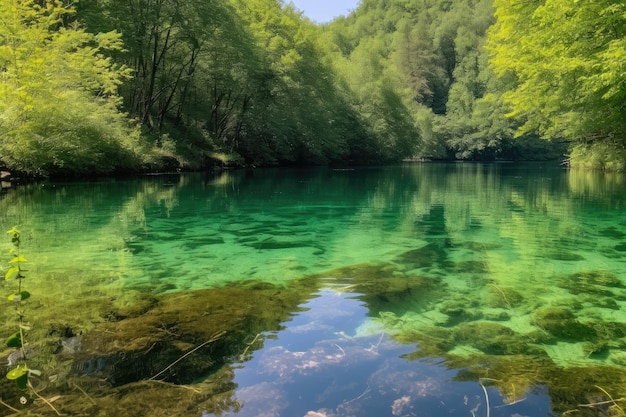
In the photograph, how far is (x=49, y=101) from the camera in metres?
17.9

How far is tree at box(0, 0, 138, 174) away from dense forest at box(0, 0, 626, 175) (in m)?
0.07

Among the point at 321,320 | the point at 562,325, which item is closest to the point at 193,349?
the point at 321,320

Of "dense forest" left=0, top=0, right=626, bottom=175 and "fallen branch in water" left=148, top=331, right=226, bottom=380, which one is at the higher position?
"dense forest" left=0, top=0, right=626, bottom=175

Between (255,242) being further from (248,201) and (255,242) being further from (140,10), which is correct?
(140,10)

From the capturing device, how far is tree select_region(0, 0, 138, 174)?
16.6m

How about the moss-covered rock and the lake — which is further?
the moss-covered rock

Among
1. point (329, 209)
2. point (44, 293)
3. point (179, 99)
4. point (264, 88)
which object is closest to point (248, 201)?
point (329, 209)

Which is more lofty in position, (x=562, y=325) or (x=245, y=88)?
(x=245, y=88)

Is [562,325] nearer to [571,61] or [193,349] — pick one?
[193,349]

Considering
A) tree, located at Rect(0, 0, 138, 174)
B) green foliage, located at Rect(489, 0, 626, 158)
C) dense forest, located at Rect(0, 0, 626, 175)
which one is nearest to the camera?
green foliage, located at Rect(489, 0, 626, 158)

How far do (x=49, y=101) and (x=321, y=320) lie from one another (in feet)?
57.6

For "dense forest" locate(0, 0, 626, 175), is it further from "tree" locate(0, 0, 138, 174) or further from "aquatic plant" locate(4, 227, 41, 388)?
"aquatic plant" locate(4, 227, 41, 388)

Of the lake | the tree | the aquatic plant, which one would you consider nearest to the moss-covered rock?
the lake

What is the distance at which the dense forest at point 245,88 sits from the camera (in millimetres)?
16703
